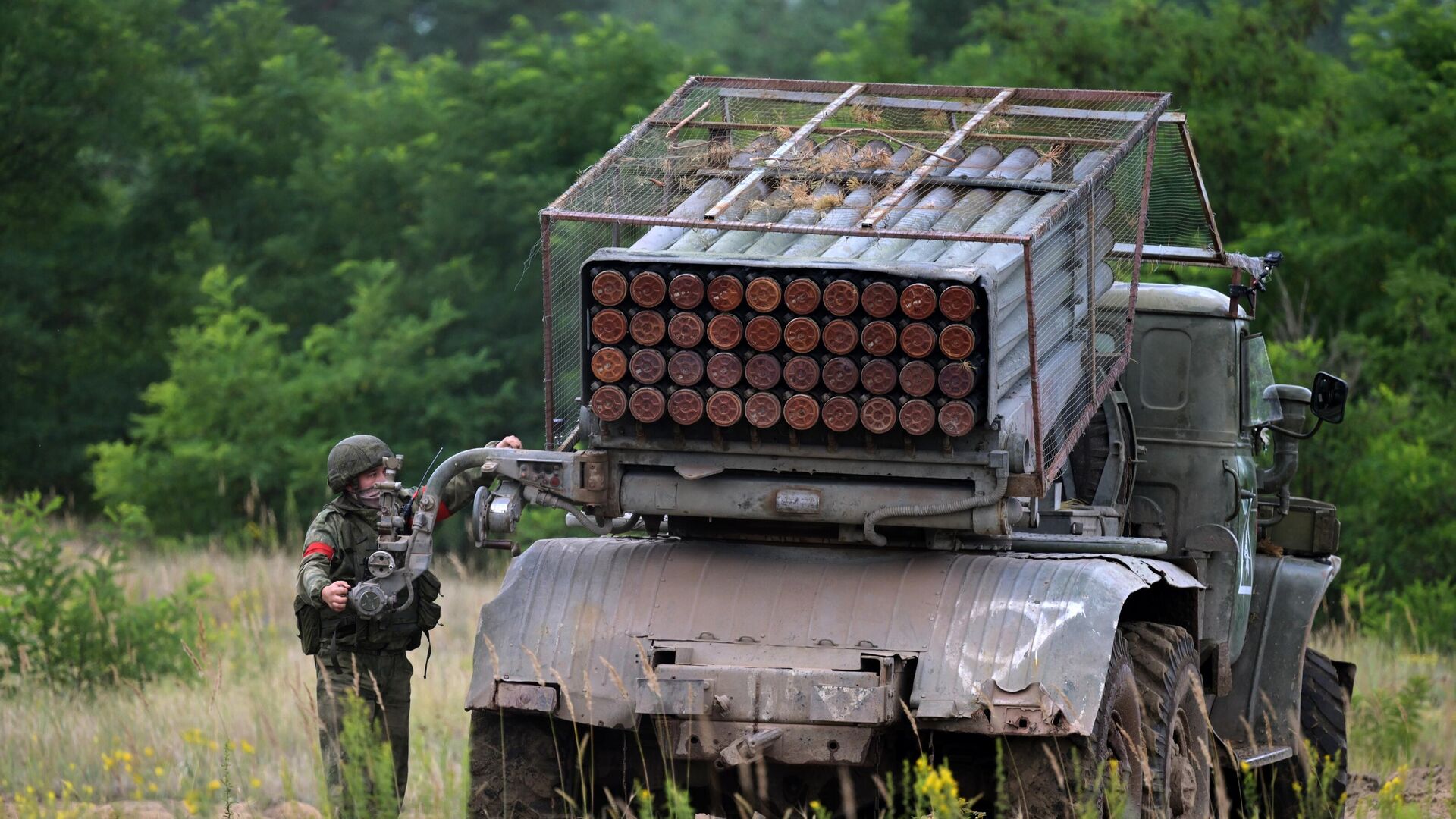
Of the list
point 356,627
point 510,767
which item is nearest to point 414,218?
point 356,627

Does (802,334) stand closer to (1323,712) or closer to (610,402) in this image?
(610,402)

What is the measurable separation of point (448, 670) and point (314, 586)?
17.0 feet

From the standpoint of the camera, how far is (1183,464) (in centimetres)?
907

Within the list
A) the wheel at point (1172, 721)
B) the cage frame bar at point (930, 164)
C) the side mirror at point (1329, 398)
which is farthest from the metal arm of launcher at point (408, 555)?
the side mirror at point (1329, 398)

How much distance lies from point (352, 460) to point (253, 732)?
330cm

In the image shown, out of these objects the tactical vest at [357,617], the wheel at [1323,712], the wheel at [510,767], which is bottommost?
the wheel at [1323,712]

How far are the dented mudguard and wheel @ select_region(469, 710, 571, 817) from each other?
253mm

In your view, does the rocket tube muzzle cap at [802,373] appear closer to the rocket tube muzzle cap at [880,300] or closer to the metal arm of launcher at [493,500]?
the rocket tube muzzle cap at [880,300]

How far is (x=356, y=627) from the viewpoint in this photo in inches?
311

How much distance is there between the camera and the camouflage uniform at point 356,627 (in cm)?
786

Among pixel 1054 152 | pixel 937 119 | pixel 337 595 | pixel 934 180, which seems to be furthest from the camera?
pixel 937 119

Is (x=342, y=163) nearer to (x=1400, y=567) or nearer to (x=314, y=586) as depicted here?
(x=1400, y=567)

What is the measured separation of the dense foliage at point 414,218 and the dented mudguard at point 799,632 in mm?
9539

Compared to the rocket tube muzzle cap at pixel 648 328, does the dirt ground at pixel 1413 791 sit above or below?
below
